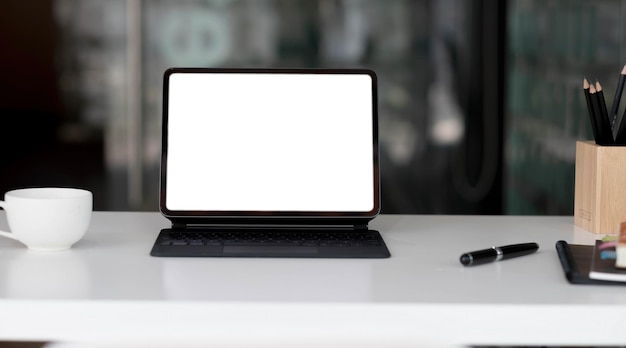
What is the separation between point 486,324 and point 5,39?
2347 millimetres

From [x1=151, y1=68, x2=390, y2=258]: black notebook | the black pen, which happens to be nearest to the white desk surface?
the black pen

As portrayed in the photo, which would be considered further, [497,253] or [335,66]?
[335,66]

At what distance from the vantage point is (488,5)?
9.59 feet

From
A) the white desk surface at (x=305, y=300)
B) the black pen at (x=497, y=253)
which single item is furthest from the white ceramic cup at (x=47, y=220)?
the black pen at (x=497, y=253)

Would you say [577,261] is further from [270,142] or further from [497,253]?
[270,142]

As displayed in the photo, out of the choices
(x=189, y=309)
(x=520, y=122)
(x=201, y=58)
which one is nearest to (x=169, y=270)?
(x=189, y=309)

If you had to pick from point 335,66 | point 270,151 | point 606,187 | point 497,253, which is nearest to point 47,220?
point 270,151

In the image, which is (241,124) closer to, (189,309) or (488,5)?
(189,309)

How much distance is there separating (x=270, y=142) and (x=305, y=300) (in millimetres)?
414

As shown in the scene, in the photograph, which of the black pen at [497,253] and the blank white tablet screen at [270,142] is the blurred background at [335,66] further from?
the black pen at [497,253]

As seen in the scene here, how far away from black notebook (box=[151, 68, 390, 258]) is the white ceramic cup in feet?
0.48

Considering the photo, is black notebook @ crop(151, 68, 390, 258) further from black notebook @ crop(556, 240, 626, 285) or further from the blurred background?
the blurred background

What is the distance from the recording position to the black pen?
1158 mm

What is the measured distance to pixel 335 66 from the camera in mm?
2936
